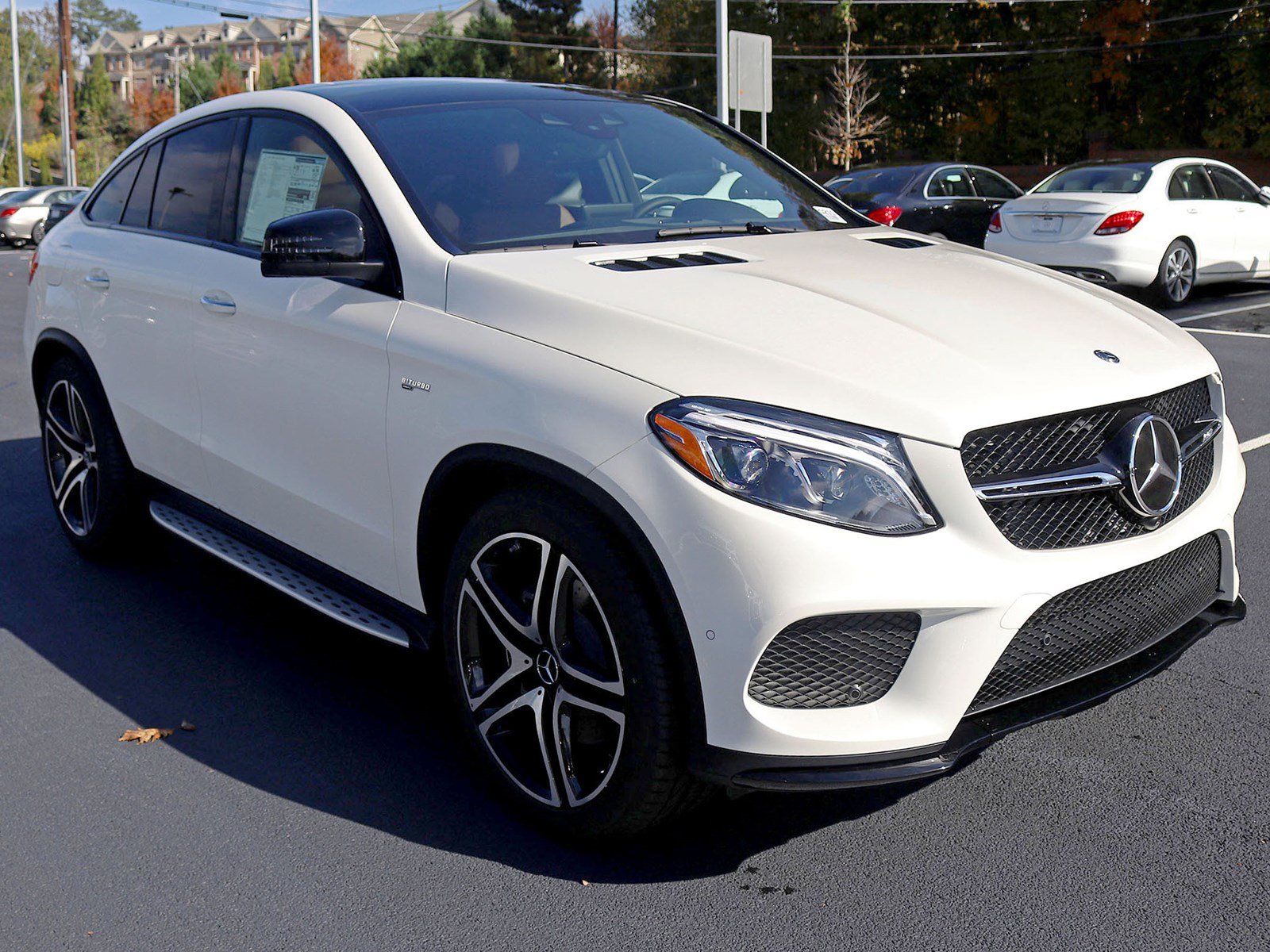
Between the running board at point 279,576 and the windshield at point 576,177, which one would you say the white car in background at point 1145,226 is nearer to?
the windshield at point 576,177

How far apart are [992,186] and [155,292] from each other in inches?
646

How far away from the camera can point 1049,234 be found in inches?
543

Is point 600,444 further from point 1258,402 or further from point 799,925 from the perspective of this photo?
point 1258,402

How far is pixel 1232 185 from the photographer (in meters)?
14.9

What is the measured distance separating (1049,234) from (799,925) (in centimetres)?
1219

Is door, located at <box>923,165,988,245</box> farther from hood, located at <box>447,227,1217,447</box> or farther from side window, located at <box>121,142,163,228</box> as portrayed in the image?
hood, located at <box>447,227,1217,447</box>

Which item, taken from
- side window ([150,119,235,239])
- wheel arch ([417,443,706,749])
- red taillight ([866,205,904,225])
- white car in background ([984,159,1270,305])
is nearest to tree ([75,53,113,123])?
red taillight ([866,205,904,225])

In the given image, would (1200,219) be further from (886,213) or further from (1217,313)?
(886,213)

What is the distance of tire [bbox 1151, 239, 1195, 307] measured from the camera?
13633 millimetres

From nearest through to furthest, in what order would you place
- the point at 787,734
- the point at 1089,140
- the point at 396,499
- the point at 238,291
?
the point at 787,734, the point at 396,499, the point at 238,291, the point at 1089,140

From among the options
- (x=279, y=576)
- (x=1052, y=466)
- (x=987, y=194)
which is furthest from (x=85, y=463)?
(x=987, y=194)

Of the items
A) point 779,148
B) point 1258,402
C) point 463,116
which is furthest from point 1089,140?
point 463,116

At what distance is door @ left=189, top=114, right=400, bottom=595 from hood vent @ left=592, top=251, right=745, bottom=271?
584mm

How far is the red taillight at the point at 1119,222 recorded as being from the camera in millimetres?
13305
